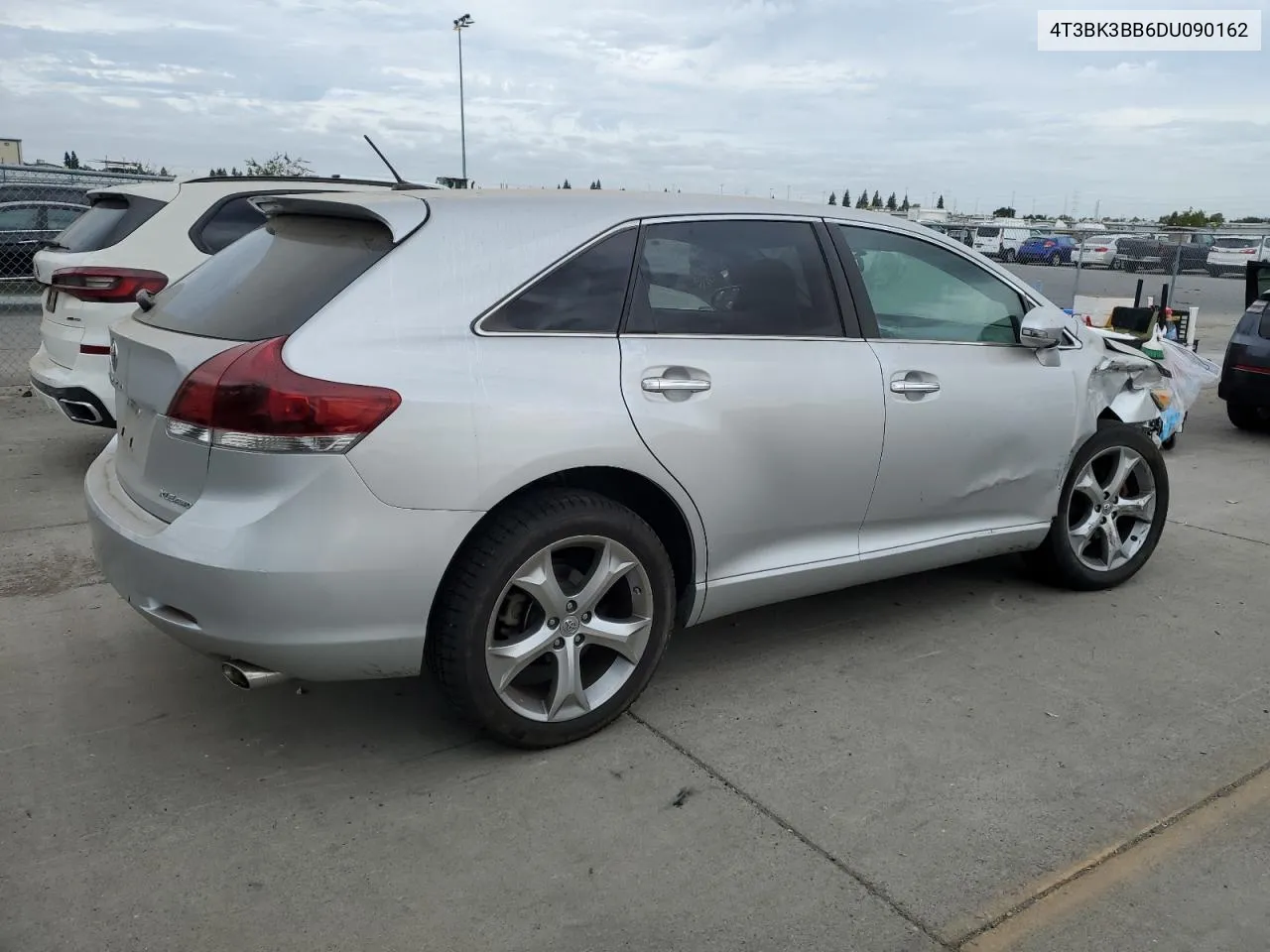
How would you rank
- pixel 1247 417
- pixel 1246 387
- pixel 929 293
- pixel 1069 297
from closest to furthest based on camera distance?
pixel 929 293 → pixel 1246 387 → pixel 1247 417 → pixel 1069 297

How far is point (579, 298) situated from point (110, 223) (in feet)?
14.1

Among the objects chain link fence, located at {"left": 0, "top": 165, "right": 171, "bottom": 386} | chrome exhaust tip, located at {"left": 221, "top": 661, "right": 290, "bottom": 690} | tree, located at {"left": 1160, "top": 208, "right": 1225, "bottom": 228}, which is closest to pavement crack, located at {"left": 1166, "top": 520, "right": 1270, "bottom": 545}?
chrome exhaust tip, located at {"left": 221, "top": 661, "right": 290, "bottom": 690}

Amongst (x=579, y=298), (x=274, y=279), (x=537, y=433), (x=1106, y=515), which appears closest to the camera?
(x=537, y=433)

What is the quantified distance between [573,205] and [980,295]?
5.93 feet

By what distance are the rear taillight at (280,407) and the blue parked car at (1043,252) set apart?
1166 inches

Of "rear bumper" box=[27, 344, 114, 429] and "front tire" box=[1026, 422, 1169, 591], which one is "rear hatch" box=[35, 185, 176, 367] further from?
"front tire" box=[1026, 422, 1169, 591]

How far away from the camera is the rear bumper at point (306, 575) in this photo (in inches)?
107

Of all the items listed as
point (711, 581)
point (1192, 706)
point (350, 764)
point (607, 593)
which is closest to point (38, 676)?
point (350, 764)

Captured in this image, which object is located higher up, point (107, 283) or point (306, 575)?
point (107, 283)

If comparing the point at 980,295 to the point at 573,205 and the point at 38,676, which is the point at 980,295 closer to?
the point at 573,205

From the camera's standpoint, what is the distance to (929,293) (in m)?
4.09

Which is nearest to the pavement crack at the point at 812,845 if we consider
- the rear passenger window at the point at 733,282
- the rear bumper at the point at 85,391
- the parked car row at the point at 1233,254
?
the rear passenger window at the point at 733,282

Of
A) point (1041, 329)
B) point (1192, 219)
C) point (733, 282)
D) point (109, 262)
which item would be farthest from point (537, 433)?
point (1192, 219)

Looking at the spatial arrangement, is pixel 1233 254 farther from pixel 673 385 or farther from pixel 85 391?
pixel 673 385
